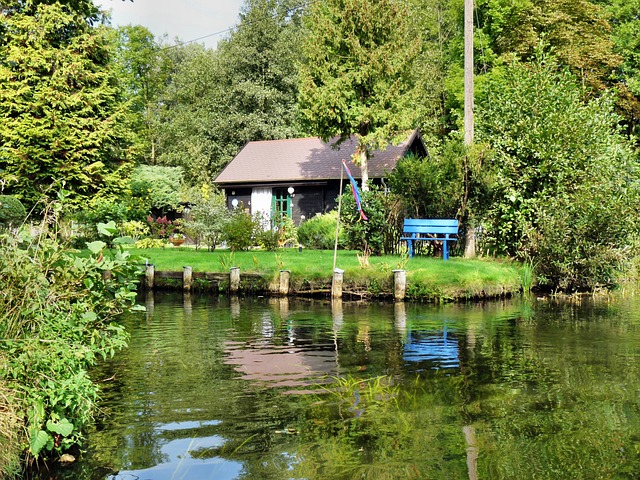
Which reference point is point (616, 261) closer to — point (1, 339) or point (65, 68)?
point (1, 339)

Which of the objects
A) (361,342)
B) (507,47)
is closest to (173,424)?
(361,342)

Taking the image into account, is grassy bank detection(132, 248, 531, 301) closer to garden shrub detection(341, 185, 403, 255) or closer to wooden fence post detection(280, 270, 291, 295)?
wooden fence post detection(280, 270, 291, 295)

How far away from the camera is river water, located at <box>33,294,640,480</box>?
5.79 m

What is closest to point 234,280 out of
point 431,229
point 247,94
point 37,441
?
point 431,229

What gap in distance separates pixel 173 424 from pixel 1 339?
2078 mm

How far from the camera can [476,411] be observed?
24.0 feet

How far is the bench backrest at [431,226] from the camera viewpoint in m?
20.1

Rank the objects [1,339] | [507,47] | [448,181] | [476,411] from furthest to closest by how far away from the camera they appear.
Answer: [507,47] → [448,181] → [476,411] → [1,339]

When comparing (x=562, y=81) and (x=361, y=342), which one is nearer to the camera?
(x=361, y=342)

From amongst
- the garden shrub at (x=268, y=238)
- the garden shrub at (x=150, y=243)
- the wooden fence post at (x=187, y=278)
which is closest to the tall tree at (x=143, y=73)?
the garden shrub at (x=150, y=243)

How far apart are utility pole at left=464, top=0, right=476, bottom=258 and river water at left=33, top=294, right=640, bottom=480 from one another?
8.00 metres

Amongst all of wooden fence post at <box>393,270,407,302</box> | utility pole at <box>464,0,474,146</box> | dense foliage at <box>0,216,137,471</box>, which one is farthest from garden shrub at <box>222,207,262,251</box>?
dense foliage at <box>0,216,137,471</box>

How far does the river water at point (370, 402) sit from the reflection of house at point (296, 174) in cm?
2007

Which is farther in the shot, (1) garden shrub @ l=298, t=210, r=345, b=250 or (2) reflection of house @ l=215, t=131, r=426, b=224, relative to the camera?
(2) reflection of house @ l=215, t=131, r=426, b=224
